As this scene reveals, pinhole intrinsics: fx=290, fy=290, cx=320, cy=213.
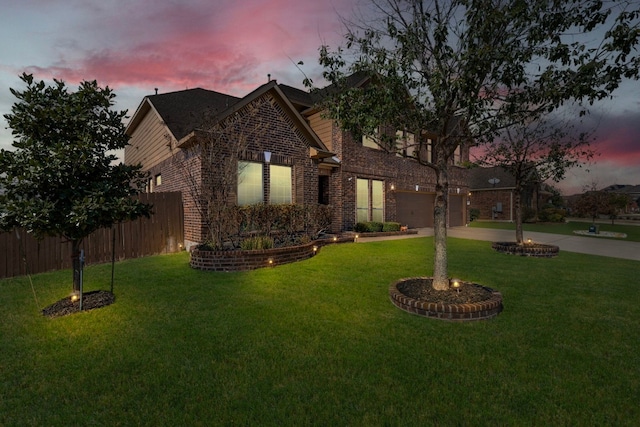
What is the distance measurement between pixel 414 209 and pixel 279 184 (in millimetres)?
10960

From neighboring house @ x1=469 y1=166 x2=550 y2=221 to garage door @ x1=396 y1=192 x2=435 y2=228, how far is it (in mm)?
13223

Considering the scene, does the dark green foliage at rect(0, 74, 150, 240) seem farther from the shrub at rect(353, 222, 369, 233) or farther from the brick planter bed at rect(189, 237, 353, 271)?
the shrub at rect(353, 222, 369, 233)

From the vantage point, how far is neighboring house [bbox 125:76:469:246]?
10578mm

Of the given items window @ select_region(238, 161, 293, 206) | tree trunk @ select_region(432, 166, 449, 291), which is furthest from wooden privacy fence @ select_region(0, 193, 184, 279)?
tree trunk @ select_region(432, 166, 449, 291)

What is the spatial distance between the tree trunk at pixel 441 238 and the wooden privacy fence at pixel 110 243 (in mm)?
5753

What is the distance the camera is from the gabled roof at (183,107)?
36.0ft

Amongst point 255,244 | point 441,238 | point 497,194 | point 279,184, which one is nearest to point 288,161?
point 279,184

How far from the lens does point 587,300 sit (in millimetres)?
5445

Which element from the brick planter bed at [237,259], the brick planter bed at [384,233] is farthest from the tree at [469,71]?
the brick planter bed at [384,233]

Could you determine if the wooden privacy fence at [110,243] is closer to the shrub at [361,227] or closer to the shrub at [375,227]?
the shrub at [361,227]

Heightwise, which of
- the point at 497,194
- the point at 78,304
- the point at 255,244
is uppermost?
the point at 497,194

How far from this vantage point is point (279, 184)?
11.6 metres

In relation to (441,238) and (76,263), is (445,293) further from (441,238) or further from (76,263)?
(76,263)

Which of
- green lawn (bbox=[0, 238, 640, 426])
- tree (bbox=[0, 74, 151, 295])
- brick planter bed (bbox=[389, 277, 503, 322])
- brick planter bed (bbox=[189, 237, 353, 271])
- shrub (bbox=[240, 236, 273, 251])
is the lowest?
green lawn (bbox=[0, 238, 640, 426])
